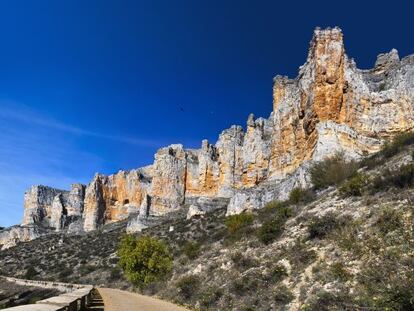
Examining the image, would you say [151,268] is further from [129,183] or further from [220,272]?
[129,183]

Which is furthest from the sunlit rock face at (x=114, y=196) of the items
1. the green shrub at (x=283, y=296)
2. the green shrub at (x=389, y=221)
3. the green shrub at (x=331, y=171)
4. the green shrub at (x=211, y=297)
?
the green shrub at (x=283, y=296)

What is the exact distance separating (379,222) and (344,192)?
8611mm

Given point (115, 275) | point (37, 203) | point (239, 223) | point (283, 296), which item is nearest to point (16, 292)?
point (115, 275)

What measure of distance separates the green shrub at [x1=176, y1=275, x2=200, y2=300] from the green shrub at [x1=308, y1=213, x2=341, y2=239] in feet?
22.3

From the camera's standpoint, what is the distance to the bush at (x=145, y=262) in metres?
33.0

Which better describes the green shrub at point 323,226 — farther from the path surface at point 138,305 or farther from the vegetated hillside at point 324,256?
the path surface at point 138,305

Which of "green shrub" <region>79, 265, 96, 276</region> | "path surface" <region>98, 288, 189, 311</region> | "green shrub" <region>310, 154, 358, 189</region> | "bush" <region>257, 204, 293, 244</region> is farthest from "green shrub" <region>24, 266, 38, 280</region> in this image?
"bush" <region>257, 204, 293, 244</region>

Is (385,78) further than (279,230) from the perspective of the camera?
Yes

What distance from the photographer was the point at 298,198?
35.0 meters

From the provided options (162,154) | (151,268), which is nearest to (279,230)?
(151,268)

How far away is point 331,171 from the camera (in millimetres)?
39031

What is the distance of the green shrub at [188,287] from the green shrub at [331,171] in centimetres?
1611

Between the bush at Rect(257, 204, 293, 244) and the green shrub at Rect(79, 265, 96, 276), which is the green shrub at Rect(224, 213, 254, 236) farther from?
the green shrub at Rect(79, 265, 96, 276)

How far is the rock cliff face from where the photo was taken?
53.2 m
